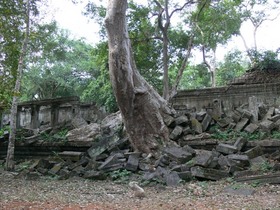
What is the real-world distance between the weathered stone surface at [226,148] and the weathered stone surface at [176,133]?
5.02 feet

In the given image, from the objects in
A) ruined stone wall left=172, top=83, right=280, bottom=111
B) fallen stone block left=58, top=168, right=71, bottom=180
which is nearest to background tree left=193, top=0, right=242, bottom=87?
ruined stone wall left=172, top=83, right=280, bottom=111

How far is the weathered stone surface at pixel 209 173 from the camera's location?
715 centimetres

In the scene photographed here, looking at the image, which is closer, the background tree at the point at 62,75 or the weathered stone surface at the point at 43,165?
the weathered stone surface at the point at 43,165

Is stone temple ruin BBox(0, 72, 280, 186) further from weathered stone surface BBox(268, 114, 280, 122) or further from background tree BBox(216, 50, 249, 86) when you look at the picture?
background tree BBox(216, 50, 249, 86)

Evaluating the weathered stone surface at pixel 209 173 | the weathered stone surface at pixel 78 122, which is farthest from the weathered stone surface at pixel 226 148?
the weathered stone surface at pixel 78 122

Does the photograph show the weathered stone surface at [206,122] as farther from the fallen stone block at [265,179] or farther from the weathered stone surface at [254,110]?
the fallen stone block at [265,179]

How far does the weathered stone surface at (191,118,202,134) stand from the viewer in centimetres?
989

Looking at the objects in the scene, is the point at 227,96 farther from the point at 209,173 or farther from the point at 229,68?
the point at 229,68

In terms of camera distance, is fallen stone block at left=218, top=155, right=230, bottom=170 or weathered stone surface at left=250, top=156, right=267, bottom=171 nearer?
weathered stone surface at left=250, top=156, right=267, bottom=171

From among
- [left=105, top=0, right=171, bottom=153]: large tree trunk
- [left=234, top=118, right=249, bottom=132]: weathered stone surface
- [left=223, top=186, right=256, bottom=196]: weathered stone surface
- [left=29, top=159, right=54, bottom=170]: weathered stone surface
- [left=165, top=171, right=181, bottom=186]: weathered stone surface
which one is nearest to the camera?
[left=223, top=186, right=256, bottom=196]: weathered stone surface

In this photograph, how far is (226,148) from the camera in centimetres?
845

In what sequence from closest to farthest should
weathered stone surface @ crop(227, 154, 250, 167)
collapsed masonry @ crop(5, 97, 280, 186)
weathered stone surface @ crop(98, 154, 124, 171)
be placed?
1. collapsed masonry @ crop(5, 97, 280, 186)
2. weathered stone surface @ crop(227, 154, 250, 167)
3. weathered stone surface @ crop(98, 154, 124, 171)

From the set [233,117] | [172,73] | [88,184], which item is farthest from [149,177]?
[172,73]

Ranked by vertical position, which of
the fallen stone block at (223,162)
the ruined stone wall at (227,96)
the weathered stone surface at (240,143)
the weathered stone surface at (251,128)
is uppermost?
the ruined stone wall at (227,96)
